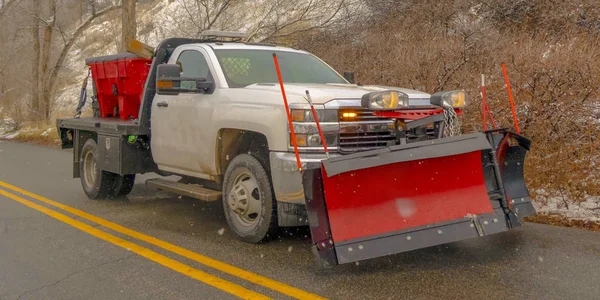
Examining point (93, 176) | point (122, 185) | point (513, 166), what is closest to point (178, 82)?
point (122, 185)

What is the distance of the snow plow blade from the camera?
461 centimetres

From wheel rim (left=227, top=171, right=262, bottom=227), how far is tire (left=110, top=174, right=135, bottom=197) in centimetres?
325

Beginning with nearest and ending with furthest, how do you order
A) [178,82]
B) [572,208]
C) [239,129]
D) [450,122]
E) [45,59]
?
[450,122] < [239,129] < [178,82] < [572,208] < [45,59]

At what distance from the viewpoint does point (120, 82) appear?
341 inches

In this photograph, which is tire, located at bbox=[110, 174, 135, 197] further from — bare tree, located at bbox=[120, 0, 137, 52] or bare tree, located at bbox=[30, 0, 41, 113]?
bare tree, located at bbox=[30, 0, 41, 113]

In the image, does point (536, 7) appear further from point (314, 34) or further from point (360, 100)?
point (360, 100)

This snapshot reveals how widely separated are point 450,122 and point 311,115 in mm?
1217

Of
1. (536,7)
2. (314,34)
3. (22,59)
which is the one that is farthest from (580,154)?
(22,59)

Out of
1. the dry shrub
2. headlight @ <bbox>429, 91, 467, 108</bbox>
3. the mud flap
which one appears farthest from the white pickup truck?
the dry shrub

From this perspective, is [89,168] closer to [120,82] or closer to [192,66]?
[120,82]

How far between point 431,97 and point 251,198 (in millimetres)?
1910

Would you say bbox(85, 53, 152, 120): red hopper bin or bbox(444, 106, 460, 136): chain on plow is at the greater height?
bbox(85, 53, 152, 120): red hopper bin

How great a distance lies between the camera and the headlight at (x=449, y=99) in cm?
534

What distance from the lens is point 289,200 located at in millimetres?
5211
